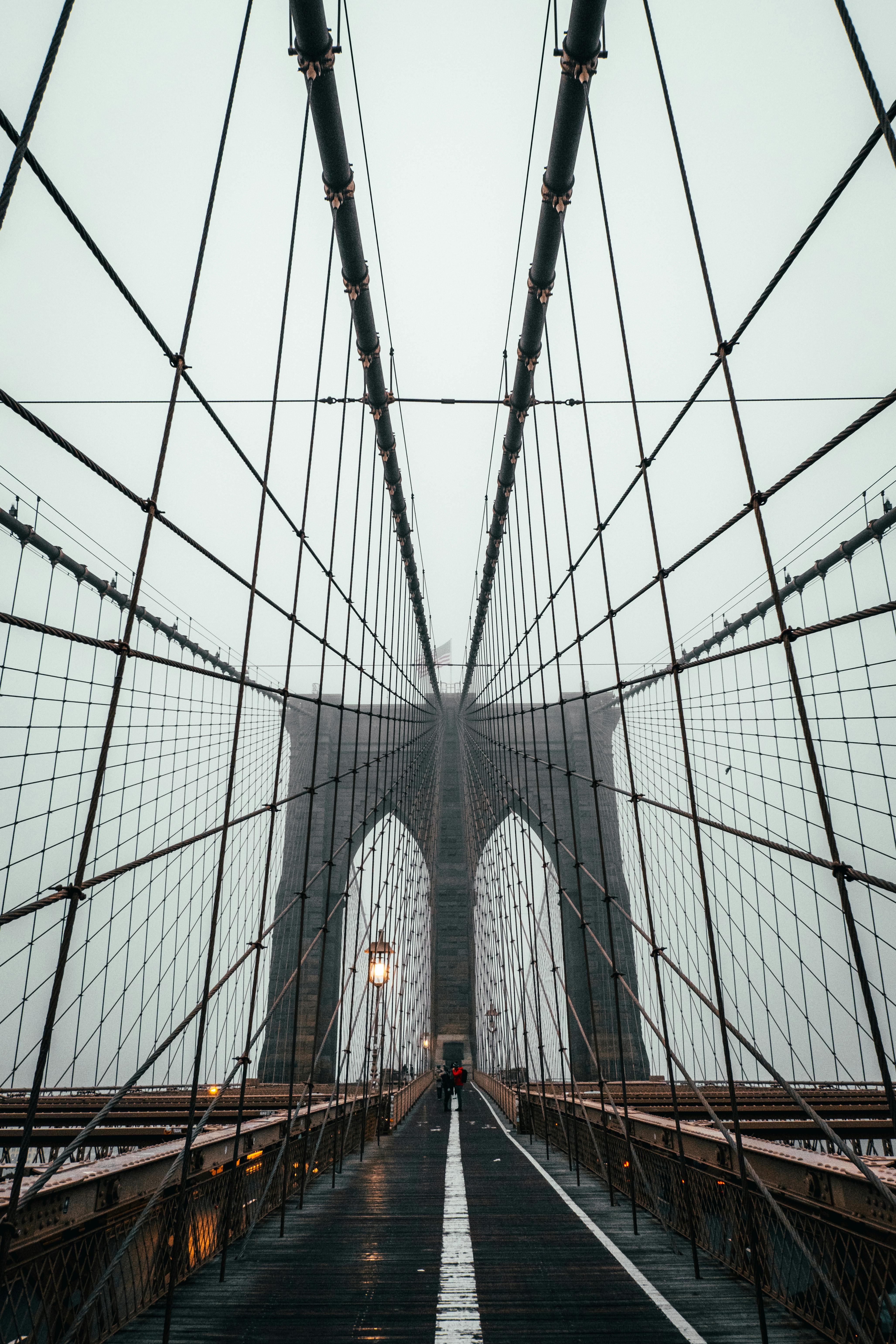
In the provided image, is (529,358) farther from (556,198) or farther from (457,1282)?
(457,1282)

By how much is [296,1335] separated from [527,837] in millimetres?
11098

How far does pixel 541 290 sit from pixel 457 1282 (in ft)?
24.8

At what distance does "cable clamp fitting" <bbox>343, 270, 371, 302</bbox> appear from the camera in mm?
7031

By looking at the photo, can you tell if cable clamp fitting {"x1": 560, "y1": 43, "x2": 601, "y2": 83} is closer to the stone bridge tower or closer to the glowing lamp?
the glowing lamp

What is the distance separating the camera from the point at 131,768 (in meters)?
47.3

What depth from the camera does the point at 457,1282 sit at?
10.0ft

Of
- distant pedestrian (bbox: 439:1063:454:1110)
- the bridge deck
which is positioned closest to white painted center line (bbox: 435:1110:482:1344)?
the bridge deck

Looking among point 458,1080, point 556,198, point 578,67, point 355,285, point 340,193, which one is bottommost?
point 458,1080

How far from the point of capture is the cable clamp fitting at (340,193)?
568 centimetres

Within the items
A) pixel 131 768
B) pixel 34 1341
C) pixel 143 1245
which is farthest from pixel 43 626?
pixel 131 768

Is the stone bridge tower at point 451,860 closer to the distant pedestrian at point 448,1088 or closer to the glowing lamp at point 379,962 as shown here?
the distant pedestrian at point 448,1088

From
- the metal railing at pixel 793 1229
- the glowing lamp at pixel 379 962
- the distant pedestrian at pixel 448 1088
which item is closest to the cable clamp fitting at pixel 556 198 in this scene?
the metal railing at pixel 793 1229

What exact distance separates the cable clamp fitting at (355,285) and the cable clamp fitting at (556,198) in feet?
5.78

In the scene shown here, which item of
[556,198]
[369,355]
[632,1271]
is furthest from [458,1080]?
[556,198]
